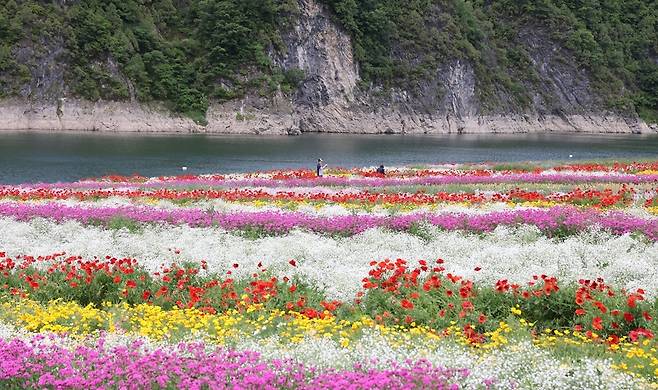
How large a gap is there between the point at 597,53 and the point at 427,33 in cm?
5916

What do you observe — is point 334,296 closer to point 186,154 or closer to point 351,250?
point 351,250

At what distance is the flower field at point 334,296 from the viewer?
7.72 metres

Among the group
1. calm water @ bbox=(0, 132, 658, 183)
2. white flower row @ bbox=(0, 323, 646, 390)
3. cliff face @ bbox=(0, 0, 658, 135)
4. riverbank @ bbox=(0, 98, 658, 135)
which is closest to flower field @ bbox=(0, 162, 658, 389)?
white flower row @ bbox=(0, 323, 646, 390)

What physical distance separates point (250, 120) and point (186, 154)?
49.0 metres

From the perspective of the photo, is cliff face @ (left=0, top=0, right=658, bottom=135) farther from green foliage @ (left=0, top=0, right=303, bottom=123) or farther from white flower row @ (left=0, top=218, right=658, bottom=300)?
white flower row @ (left=0, top=218, right=658, bottom=300)

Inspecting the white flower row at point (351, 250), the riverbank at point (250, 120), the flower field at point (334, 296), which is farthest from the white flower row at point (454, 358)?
the riverbank at point (250, 120)

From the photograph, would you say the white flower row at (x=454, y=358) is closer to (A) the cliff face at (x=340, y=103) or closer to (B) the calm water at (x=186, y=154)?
(B) the calm water at (x=186, y=154)

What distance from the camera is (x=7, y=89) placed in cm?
11056

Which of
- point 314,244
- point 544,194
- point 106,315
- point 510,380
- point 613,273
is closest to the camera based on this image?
point 510,380

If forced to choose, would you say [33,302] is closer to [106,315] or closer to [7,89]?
[106,315]

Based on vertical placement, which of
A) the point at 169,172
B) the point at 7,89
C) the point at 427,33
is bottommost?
the point at 169,172

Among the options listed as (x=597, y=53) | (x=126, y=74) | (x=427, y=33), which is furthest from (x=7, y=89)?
(x=597, y=53)

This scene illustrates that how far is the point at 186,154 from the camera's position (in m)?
78.4

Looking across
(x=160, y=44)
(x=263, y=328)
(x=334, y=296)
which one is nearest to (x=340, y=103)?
(x=160, y=44)
